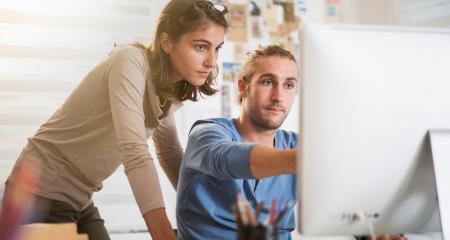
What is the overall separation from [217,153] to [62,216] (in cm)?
71

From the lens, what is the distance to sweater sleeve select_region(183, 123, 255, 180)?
0.95m

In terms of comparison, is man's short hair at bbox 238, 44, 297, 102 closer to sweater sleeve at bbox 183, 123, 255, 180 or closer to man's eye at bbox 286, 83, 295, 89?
man's eye at bbox 286, 83, 295, 89

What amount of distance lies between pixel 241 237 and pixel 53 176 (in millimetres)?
980

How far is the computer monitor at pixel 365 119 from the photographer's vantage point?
2.55 ft

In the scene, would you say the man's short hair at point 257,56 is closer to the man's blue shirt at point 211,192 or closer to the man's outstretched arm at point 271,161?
the man's blue shirt at point 211,192

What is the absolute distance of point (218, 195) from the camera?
1.26 m

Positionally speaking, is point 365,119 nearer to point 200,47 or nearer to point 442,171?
point 442,171

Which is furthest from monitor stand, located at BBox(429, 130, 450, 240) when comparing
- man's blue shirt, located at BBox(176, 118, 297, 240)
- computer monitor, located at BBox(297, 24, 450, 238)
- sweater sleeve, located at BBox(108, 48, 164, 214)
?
sweater sleeve, located at BBox(108, 48, 164, 214)

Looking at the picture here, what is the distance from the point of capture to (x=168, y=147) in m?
1.68

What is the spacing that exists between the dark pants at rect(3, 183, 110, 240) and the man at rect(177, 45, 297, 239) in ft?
1.19

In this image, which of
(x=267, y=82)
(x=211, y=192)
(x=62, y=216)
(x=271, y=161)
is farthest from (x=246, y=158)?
(x=62, y=216)

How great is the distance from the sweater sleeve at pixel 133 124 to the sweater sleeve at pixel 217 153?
104 millimetres

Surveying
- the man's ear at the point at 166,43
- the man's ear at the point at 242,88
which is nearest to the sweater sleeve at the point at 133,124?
the man's ear at the point at 166,43

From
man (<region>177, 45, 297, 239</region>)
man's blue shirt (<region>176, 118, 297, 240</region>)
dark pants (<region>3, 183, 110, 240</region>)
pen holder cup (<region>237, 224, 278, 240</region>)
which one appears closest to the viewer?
pen holder cup (<region>237, 224, 278, 240</region>)
